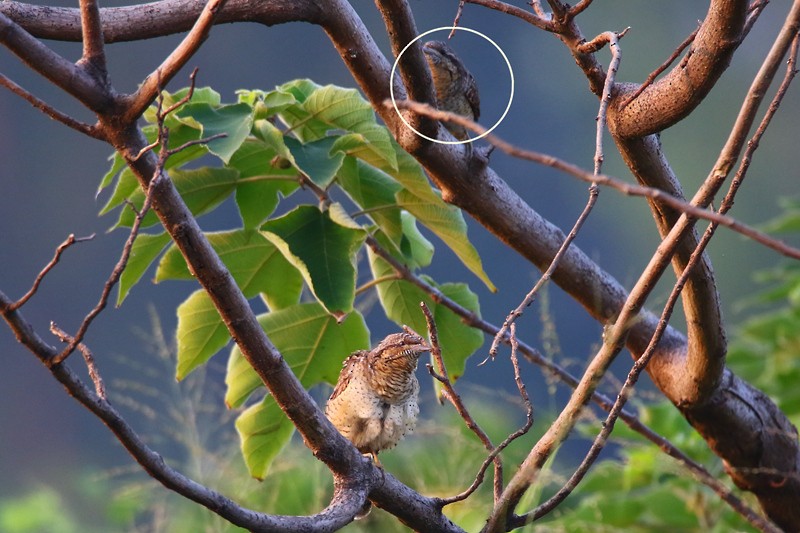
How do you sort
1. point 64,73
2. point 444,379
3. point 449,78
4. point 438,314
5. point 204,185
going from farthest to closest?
point 449,78, point 438,314, point 204,185, point 444,379, point 64,73

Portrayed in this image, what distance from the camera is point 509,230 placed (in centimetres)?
177

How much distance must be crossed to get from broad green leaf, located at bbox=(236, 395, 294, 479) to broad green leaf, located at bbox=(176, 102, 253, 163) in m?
0.51

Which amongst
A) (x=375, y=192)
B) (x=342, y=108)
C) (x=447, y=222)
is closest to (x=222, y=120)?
(x=342, y=108)

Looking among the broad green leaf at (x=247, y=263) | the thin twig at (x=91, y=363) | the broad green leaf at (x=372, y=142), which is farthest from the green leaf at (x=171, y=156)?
the thin twig at (x=91, y=363)

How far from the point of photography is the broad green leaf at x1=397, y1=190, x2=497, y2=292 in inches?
70.8

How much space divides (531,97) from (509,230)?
491 cm

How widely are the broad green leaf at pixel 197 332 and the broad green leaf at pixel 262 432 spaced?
0.44 feet

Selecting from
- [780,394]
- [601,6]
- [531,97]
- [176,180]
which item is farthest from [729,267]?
[176,180]

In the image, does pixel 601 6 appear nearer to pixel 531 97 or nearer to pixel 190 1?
pixel 531 97

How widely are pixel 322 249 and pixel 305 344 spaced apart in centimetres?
29

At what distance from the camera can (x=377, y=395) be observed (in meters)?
1.86

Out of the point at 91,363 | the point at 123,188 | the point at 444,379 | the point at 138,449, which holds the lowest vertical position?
the point at 138,449

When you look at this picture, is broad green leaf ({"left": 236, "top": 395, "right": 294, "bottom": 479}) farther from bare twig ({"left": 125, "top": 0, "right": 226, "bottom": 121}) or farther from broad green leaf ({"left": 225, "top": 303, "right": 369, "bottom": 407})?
bare twig ({"left": 125, "top": 0, "right": 226, "bottom": 121})

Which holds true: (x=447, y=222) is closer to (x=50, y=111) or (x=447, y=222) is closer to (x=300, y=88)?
(x=300, y=88)
